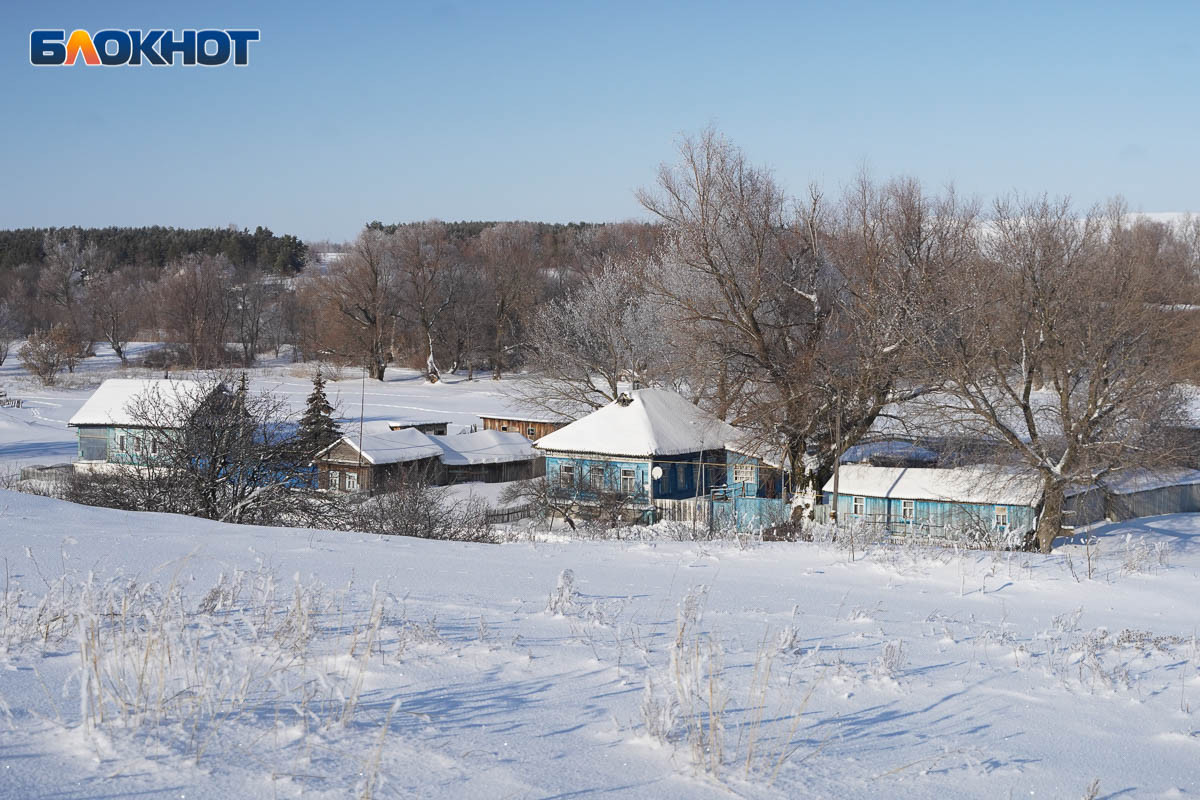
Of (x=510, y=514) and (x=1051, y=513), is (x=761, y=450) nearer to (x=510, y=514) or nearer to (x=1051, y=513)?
(x=510, y=514)

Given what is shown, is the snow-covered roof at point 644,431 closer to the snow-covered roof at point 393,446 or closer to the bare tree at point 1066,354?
the snow-covered roof at point 393,446

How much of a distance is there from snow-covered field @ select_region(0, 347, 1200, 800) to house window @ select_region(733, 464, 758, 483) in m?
26.2

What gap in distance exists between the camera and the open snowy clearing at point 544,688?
3287 millimetres

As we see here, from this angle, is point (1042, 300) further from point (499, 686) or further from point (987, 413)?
point (499, 686)

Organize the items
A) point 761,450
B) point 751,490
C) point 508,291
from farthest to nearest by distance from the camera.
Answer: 1. point 508,291
2. point 751,490
3. point 761,450

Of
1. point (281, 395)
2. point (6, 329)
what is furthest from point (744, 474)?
point (6, 329)

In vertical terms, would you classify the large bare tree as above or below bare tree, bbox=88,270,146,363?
below

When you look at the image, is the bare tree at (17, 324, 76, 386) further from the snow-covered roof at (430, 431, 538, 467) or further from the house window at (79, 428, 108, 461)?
the snow-covered roof at (430, 431, 538, 467)

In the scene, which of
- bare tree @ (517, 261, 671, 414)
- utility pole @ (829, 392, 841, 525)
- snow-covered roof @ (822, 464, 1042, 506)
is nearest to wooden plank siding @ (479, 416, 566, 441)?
bare tree @ (517, 261, 671, 414)

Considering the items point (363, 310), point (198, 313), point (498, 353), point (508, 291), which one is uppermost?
point (508, 291)

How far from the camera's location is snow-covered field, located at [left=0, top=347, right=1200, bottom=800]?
10.8 feet

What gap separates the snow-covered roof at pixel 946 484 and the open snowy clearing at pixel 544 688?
20.8m

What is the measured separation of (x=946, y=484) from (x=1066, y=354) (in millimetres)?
6682

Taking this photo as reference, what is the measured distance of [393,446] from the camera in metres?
37.6
